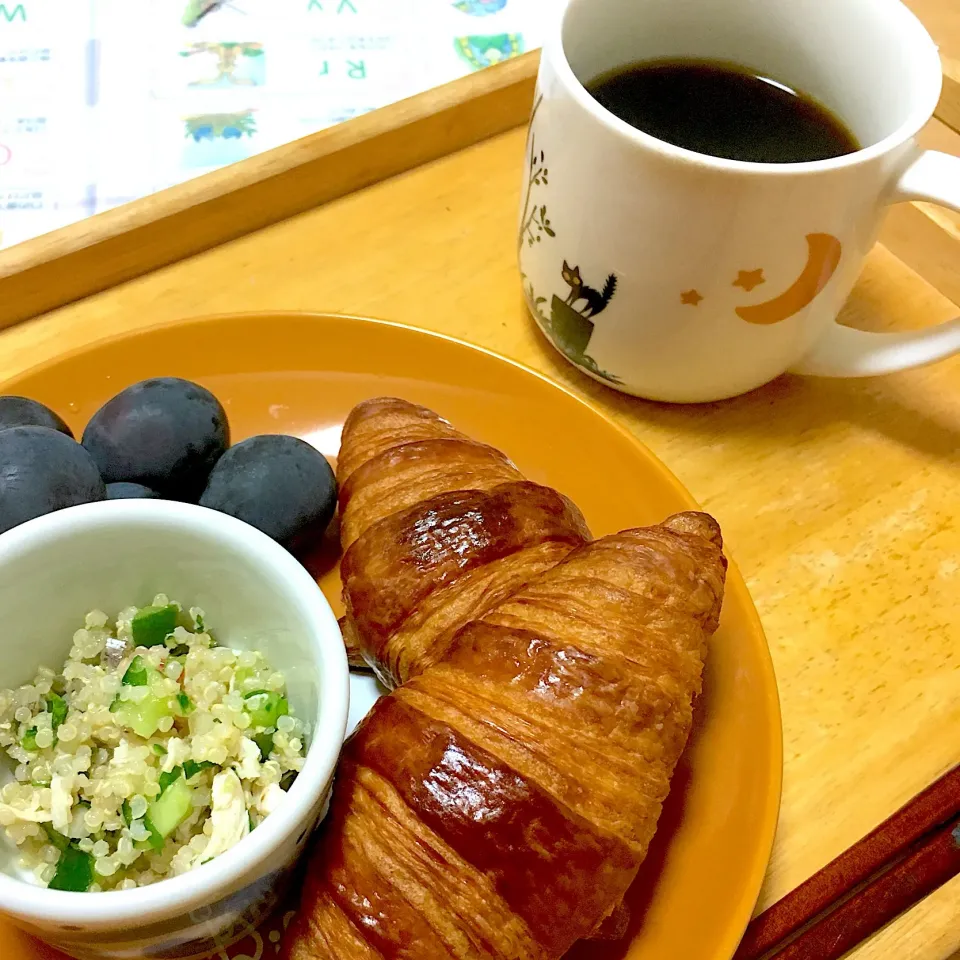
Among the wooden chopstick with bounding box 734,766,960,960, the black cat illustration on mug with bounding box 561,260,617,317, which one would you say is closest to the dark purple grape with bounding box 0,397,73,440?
the black cat illustration on mug with bounding box 561,260,617,317

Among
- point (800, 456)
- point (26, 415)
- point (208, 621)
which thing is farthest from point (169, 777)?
point (800, 456)

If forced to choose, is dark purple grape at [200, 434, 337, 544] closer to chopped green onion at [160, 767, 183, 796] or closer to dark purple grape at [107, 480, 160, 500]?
dark purple grape at [107, 480, 160, 500]

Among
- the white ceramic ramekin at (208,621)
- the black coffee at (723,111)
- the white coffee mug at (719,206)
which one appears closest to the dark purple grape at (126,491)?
the white ceramic ramekin at (208,621)

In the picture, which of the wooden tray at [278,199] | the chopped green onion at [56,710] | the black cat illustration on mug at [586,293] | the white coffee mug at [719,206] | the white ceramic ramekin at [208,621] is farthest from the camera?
the wooden tray at [278,199]

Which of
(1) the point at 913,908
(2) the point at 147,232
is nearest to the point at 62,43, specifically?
(2) the point at 147,232

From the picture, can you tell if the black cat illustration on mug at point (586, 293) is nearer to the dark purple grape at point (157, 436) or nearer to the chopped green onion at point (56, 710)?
the dark purple grape at point (157, 436)

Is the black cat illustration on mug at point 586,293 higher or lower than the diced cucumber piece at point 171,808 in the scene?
higher
